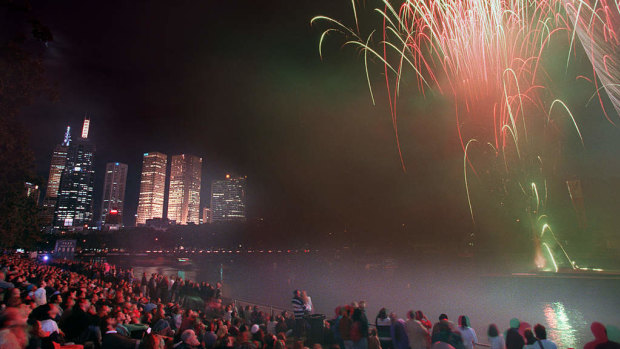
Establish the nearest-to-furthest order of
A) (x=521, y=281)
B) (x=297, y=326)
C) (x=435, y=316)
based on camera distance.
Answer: (x=297, y=326), (x=435, y=316), (x=521, y=281)

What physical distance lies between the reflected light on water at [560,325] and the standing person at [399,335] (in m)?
22.6

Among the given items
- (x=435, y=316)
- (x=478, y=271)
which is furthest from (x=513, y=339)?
(x=478, y=271)

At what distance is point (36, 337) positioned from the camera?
4.66m

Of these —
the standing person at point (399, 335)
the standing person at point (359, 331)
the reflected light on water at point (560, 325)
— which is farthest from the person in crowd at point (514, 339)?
the reflected light on water at point (560, 325)

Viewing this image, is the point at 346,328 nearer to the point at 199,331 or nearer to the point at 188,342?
the point at 199,331

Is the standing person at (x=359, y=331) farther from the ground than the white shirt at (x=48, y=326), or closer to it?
closer to it

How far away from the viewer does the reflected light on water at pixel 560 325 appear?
79.2 ft

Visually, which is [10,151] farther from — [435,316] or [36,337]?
[435,316]

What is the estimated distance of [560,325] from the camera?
101 ft

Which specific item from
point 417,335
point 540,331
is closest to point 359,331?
point 417,335

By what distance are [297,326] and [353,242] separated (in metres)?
137

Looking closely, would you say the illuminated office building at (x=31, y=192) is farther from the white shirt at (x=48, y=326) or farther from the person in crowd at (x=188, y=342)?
the person in crowd at (x=188, y=342)

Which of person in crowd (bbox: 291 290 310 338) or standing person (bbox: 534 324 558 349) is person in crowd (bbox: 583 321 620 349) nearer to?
standing person (bbox: 534 324 558 349)

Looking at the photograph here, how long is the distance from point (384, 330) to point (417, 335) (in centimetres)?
135
